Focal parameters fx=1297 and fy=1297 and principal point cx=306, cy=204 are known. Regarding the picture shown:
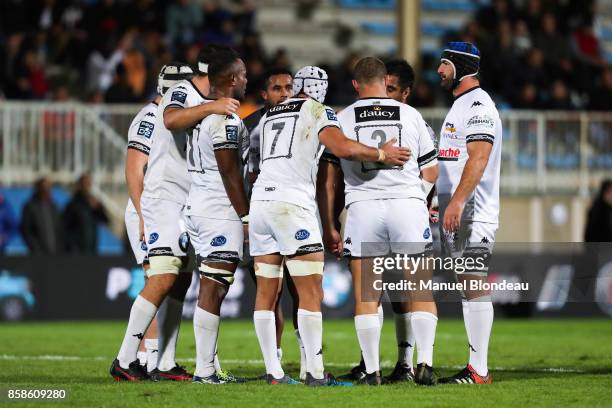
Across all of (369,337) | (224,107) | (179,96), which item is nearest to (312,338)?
(369,337)

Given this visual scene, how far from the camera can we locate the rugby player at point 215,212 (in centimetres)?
1023

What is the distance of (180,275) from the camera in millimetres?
11016

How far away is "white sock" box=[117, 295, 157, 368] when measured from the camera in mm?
10492

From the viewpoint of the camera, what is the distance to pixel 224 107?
10188 mm

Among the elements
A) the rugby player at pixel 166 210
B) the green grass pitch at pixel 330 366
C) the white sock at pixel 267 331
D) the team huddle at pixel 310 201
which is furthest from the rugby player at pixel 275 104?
the white sock at pixel 267 331

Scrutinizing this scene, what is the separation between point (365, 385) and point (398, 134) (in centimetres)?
199

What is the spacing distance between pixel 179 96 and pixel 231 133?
67 cm

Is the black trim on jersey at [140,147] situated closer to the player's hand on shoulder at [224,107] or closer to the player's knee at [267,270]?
the player's hand on shoulder at [224,107]

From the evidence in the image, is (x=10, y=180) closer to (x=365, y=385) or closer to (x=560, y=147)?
(x=560, y=147)

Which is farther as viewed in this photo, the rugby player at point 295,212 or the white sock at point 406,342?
the white sock at point 406,342

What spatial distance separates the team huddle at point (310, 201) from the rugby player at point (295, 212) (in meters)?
0.01

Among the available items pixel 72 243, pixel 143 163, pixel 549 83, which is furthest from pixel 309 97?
pixel 549 83

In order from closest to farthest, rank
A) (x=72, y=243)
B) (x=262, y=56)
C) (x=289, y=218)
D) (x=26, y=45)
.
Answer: (x=289, y=218) < (x=72, y=243) < (x=26, y=45) < (x=262, y=56)

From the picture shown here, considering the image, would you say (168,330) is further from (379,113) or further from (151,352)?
(379,113)
